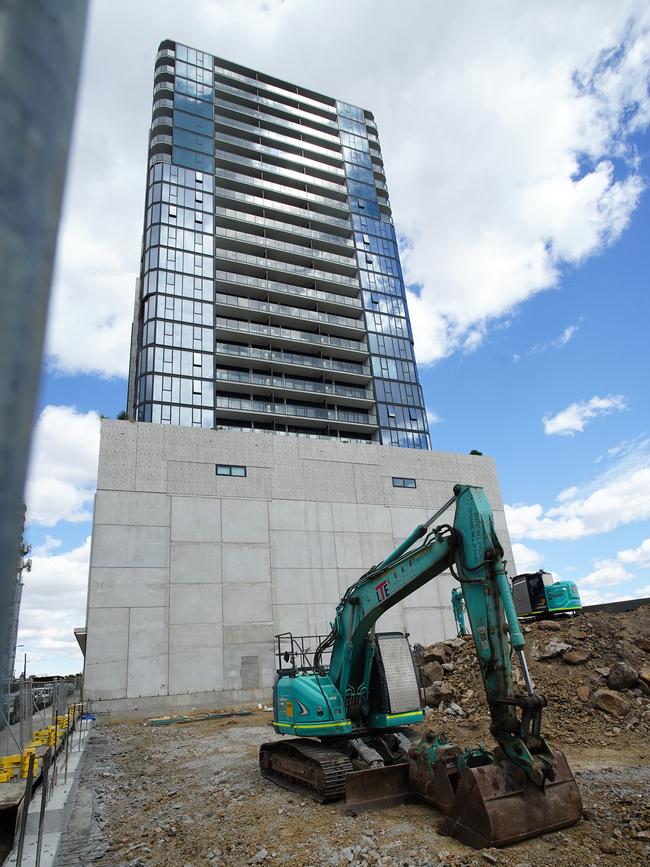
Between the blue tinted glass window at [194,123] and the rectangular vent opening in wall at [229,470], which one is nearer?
the rectangular vent opening in wall at [229,470]

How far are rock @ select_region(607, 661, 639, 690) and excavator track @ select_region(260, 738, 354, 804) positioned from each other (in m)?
10.2

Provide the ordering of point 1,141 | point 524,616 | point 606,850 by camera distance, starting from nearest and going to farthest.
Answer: point 1,141 < point 606,850 < point 524,616

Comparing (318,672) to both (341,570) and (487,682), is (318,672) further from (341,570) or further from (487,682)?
(341,570)

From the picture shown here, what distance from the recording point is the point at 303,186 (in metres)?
61.8

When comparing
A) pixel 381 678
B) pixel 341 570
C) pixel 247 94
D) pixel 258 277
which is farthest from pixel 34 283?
pixel 247 94

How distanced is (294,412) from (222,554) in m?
20.5

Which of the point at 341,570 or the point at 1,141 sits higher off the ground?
the point at 341,570

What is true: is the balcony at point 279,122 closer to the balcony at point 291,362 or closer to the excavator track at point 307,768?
the balcony at point 291,362

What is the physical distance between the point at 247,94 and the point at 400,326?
104 ft

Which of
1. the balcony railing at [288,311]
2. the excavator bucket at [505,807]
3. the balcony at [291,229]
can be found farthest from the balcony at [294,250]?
the excavator bucket at [505,807]

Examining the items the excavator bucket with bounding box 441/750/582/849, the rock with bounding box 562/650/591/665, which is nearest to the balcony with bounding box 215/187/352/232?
the rock with bounding box 562/650/591/665

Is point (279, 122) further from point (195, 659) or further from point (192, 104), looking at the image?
point (195, 659)

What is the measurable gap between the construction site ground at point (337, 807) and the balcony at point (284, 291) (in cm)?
4135

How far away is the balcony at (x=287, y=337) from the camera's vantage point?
167ft
